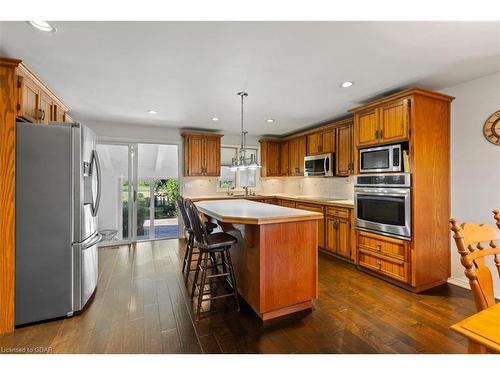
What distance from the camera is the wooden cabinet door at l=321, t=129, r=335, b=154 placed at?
14.5ft

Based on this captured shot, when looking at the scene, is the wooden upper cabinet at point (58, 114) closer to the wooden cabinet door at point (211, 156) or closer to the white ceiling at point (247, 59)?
the white ceiling at point (247, 59)

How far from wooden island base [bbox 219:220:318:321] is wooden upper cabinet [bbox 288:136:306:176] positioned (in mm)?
3157

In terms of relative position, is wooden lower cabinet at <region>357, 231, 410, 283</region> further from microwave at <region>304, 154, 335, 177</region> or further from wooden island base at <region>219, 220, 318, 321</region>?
microwave at <region>304, 154, 335, 177</region>

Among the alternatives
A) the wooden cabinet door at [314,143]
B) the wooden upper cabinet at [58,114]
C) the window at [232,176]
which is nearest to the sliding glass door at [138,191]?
the window at [232,176]

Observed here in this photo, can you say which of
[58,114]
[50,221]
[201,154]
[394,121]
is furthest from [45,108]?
[394,121]

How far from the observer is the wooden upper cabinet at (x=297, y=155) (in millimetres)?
5305

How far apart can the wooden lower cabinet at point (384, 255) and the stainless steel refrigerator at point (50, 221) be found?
3.36 metres

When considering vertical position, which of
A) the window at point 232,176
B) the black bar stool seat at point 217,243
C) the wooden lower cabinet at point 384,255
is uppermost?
the window at point 232,176

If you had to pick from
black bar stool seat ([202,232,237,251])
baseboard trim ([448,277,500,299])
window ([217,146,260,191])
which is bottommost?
baseboard trim ([448,277,500,299])

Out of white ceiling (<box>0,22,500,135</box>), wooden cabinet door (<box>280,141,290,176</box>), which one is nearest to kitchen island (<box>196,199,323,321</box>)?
white ceiling (<box>0,22,500,135</box>)

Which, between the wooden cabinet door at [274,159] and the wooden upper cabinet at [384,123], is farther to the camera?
the wooden cabinet door at [274,159]
